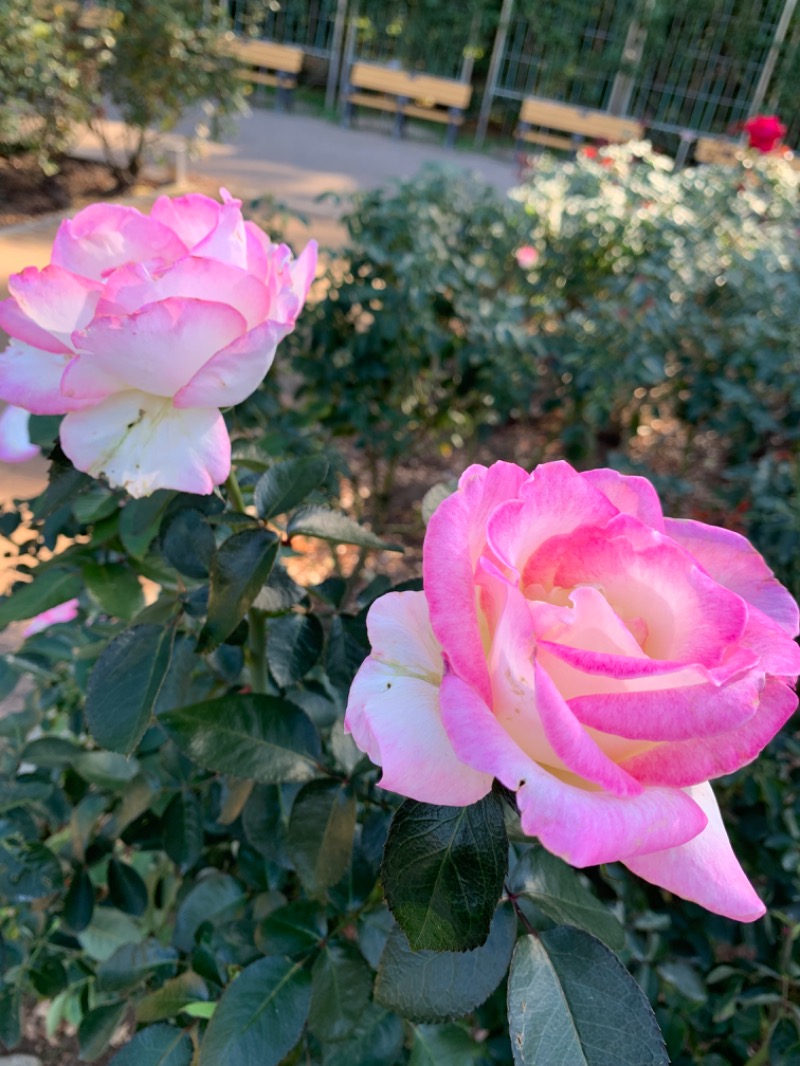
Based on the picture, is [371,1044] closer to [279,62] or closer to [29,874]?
[29,874]

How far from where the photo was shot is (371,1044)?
69 cm

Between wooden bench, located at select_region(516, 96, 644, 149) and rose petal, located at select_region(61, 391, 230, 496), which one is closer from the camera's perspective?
rose petal, located at select_region(61, 391, 230, 496)

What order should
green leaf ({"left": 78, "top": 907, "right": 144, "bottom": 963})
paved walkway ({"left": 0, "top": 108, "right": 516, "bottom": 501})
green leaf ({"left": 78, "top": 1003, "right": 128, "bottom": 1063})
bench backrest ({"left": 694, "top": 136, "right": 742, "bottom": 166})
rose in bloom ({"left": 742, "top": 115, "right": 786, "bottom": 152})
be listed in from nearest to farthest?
green leaf ({"left": 78, "top": 1003, "right": 128, "bottom": 1063})
green leaf ({"left": 78, "top": 907, "right": 144, "bottom": 963})
rose in bloom ({"left": 742, "top": 115, "right": 786, "bottom": 152})
paved walkway ({"left": 0, "top": 108, "right": 516, "bottom": 501})
bench backrest ({"left": 694, "top": 136, "right": 742, "bottom": 166})

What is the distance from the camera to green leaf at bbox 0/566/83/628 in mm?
812

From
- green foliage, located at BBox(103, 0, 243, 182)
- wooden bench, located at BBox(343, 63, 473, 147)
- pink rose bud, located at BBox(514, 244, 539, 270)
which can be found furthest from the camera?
wooden bench, located at BBox(343, 63, 473, 147)

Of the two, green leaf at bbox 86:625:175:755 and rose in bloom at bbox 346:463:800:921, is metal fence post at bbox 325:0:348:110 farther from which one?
rose in bloom at bbox 346:463:800:921

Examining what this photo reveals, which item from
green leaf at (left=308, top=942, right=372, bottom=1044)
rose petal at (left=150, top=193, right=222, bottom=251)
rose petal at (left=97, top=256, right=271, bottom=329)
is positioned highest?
rose petal at (left=150, top=193, right=222, bottom=251)

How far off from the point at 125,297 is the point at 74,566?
411 mm

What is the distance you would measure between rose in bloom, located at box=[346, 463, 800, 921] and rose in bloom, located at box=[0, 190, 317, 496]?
201 mm

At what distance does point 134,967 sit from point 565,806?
80cm

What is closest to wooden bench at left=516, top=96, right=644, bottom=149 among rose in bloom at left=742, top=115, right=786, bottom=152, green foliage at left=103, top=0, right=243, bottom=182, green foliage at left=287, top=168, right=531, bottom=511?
green foliage at left=103, top=0, right=243, bottom=182

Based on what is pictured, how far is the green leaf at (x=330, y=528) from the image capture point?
621 millimetres

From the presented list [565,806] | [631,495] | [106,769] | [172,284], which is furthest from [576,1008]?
[106,769]

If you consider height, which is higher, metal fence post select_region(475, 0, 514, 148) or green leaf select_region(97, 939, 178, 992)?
metal fence post select_region(475, 0, 514, 148)
